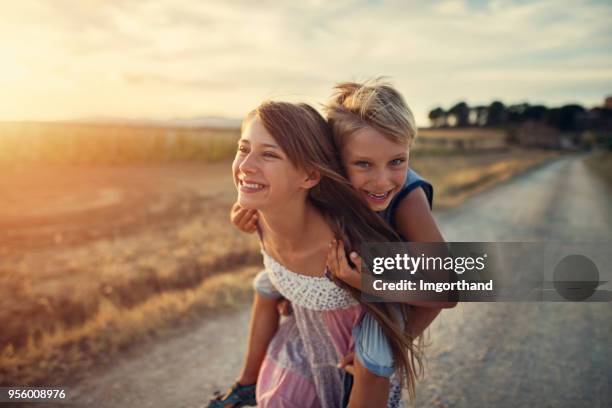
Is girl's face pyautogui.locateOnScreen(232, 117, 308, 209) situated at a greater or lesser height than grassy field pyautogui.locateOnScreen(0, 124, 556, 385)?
greater

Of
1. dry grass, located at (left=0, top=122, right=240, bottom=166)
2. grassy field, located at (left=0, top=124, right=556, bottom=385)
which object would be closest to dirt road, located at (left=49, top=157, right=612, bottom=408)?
grassy field, located at (left=0, top=124, right=556, bottom=385)

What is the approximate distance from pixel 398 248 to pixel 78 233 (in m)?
6.67

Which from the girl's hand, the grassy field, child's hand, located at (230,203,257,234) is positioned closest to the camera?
the girl's hand

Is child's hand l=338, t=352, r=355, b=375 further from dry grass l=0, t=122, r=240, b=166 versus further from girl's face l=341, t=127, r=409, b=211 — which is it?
dry grass l=0, t=122, r=240, b=166

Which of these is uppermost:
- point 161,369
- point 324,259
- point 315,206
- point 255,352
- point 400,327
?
point 315,206

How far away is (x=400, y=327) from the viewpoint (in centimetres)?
191

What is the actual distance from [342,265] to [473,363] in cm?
191

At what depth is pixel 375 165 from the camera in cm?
190

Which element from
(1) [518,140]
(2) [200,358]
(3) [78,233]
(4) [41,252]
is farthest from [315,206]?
(1) [518,140]

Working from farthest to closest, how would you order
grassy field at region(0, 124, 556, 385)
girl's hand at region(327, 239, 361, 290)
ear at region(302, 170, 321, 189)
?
grassy field at region(0, 124, 556, 385) < ear at region(302, 170, 321, 189) < girl's hand at region(327, 239, 361, 290)

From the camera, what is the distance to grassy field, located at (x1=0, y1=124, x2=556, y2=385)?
3.33 metres

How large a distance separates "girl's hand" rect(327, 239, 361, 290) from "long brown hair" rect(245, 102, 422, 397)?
1.6 inches

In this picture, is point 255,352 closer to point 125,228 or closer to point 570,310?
point 570,310

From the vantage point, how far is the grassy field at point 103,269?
3.33 m
